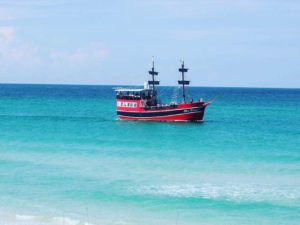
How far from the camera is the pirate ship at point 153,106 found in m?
67.5

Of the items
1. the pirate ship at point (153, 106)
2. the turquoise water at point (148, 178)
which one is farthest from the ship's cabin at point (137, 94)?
the turquoise water at point (148, 178)

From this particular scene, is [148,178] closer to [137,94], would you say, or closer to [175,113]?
[175,113]

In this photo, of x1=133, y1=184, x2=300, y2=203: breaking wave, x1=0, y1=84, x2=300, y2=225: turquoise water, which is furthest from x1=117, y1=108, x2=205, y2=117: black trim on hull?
x1=133, y1=184, x2=300, y2=203: breaking wave

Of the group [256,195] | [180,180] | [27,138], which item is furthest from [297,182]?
[27,138]

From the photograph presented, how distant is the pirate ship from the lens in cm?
6750

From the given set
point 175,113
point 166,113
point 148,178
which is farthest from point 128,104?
point 148,178

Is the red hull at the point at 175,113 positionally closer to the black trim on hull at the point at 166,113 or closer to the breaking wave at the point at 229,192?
the black trim on hull at the point at 166,113

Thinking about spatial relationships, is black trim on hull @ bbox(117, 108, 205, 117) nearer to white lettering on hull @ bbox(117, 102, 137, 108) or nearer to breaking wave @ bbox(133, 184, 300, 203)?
white lettering on hull @ bbox(117, 102, 137, 108)

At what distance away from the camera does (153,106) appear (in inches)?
2756

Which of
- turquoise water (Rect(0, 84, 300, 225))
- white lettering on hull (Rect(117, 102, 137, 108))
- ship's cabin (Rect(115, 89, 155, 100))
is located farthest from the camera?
white lettering on hull (Rect(117, 102, 137, 108))

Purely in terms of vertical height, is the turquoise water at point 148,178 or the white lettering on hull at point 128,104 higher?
the white lettering on hull at point 128,104

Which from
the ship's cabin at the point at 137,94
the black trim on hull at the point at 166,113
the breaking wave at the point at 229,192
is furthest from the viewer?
the ship's cabin at the point at 137,94

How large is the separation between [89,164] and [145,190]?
8555 mm

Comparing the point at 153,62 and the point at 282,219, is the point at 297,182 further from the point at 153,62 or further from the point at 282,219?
the point at 153,62
